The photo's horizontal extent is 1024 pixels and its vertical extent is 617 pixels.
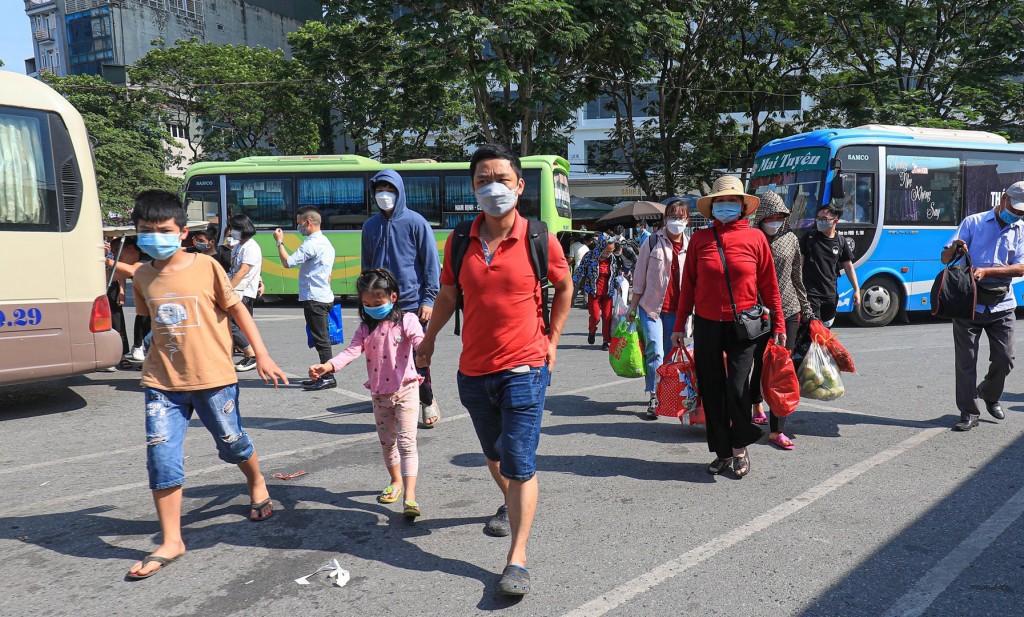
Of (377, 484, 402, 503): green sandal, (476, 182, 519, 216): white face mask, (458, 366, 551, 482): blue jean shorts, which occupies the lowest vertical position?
(377, 484, 402, 503): green sandal

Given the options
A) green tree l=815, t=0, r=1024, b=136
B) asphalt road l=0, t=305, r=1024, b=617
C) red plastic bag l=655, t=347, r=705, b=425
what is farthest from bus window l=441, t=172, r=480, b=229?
red plastic bag l=655, t=347, r=705, b=425

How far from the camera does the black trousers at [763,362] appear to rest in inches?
185

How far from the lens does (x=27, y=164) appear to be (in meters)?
6.48

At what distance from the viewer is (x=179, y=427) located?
3.50 metres

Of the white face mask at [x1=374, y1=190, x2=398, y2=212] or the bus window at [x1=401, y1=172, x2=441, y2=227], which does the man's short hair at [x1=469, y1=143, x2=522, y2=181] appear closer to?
the white face mask at [x1=374, y1=190, x2=398, y2=212]

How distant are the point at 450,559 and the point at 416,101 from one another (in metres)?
15.7

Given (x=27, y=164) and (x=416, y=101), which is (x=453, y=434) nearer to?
(x=27, y=164)

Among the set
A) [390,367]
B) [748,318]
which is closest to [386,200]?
[390,367]

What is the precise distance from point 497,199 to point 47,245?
16.6 feet

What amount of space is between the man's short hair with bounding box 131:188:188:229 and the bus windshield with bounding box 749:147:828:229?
1013 cm

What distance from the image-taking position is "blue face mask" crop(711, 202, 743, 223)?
4410mm

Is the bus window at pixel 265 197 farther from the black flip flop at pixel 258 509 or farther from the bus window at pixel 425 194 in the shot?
the black flip flop at pixel 258 509

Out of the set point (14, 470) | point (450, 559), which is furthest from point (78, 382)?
point (450, 559)

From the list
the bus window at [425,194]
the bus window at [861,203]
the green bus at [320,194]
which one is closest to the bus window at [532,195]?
the green bus at [320,194]
